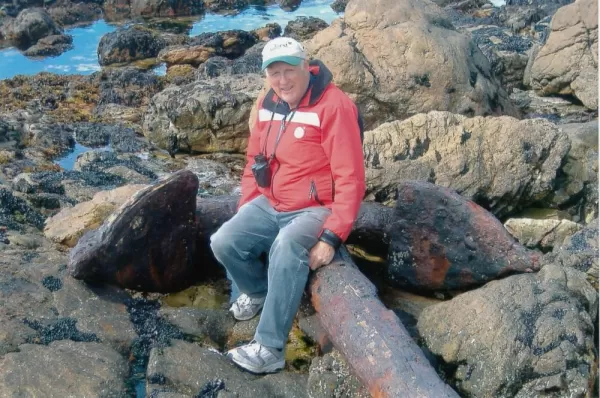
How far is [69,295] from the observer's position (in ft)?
18.6

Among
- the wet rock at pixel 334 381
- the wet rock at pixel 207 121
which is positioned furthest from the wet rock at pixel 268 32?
the wet rock at pixel 334 381

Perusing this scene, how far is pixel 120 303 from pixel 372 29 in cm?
692

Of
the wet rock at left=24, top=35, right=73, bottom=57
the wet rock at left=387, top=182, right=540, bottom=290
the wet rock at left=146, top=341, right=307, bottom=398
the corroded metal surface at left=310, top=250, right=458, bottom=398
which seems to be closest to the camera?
the corroded metal surface at left=310, top=250, right=458, bottom=398

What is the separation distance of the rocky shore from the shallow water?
410 cm

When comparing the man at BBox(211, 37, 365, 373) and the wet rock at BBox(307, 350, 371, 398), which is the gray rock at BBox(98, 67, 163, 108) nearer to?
the man at BBox(211, 37, 365, 373)

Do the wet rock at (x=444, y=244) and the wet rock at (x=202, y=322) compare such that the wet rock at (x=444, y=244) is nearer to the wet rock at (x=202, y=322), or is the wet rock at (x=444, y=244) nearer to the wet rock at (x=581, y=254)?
the wet rock at (x=581, y=254)

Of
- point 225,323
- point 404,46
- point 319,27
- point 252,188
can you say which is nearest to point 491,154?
point 404,46

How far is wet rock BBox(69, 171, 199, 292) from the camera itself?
5.79 m

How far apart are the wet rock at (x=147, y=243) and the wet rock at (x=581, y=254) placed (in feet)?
10.9

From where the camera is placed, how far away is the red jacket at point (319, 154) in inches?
208

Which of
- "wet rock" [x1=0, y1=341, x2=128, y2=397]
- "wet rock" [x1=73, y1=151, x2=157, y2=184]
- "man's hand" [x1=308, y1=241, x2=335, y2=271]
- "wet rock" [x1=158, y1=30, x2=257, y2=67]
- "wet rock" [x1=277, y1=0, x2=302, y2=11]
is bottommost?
"wet rock" [x1=277, y1=0, x2=302, y2=11]

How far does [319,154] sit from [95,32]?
25230 millimetres

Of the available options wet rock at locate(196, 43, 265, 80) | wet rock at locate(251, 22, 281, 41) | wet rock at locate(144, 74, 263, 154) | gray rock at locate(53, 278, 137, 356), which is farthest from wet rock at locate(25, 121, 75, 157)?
wet rock at locate(251, 22, 281, 41)

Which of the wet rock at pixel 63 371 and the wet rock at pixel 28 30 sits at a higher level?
the wet rock at pixel 63 371
